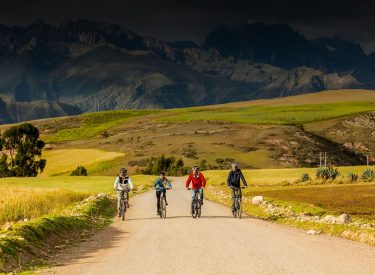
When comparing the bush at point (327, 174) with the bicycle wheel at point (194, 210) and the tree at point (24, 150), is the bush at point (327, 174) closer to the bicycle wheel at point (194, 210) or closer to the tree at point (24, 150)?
the bicycle wheel at point (194, 210)

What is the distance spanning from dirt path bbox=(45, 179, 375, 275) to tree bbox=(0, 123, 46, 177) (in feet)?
401

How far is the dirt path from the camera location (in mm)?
15328

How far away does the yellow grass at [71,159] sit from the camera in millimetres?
155875

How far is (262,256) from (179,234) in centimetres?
657

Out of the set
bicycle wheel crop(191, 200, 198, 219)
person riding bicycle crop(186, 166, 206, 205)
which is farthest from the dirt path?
person riding bicycle crop(186, 166, 206, 205)

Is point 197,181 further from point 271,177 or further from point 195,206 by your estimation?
point 271,177

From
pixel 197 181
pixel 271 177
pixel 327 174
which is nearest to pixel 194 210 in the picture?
pixel 197 181

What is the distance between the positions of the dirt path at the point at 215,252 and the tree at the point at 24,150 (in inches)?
4817

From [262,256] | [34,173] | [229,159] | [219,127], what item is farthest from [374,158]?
[262,256]

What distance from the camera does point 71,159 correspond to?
170 m

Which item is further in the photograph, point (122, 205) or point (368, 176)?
point (368, 176)

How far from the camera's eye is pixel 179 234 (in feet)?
76.3

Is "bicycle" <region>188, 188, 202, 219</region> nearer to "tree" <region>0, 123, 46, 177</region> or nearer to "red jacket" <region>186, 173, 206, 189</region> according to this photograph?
"red jacket" <region>186, 173, 206, 189</region>

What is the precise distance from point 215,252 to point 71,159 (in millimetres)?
155929
